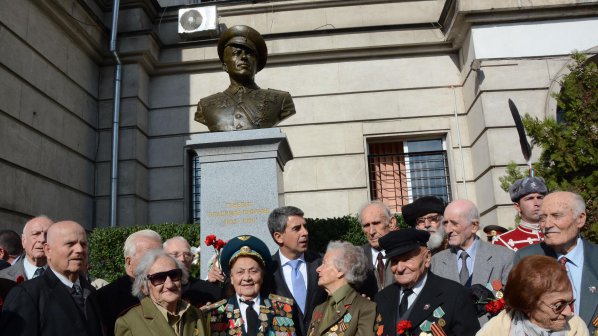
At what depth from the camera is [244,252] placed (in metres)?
3.91

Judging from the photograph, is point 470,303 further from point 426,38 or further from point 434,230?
point 426,38

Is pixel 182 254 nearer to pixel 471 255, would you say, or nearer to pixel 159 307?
pixel 159 307

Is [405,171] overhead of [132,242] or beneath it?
overhead

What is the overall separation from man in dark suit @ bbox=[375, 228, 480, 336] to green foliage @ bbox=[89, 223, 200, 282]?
5.96 m

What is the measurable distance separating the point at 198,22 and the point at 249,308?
9774 mm

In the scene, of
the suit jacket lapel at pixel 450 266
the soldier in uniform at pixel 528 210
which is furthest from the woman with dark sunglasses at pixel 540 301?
the soldier in uniform at pixel 528 210

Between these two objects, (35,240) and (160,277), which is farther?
(35,240)

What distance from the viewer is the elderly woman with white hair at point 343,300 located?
3.67m

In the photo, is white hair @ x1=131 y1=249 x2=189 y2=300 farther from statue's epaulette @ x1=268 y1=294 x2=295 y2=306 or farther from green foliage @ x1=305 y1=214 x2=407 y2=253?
green foliage @ x1=305 y1=214 x2=407 y2=253

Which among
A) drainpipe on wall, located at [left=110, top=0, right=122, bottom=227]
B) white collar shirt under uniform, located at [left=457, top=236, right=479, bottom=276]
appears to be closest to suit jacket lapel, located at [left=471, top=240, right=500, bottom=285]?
white collar shirt under uniform, located at [left=457, top=236, right=479, bottom=276]

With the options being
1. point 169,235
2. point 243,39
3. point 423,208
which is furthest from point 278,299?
point 169,235

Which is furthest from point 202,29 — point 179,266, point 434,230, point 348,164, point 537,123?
point 179,266

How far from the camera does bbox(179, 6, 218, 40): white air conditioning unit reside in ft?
40.5

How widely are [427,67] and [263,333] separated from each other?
948cm
